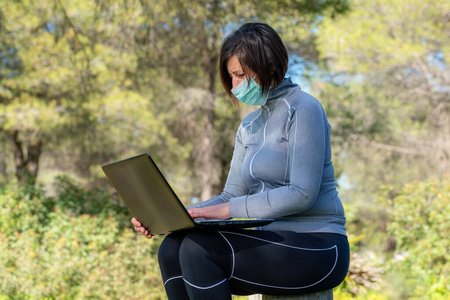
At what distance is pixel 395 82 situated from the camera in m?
13.6

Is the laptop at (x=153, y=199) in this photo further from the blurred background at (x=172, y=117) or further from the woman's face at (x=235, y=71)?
the blurred background at (x=172, y=117)

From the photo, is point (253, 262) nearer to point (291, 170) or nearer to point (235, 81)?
point (291, 170)

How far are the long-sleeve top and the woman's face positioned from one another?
0.13 m

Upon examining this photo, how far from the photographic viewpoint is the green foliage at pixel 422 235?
543cm

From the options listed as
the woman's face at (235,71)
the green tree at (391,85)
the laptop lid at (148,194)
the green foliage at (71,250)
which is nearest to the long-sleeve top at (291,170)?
the woman's face at (235,71)

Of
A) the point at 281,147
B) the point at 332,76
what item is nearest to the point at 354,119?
the point at 332,76

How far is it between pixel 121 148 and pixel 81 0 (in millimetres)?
4035

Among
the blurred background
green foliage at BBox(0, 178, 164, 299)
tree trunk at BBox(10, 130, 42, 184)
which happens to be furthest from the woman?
tree trunk at BBox(10, 130, 42, 184)

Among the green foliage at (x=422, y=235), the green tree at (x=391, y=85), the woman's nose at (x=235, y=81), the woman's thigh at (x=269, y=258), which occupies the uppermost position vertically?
the woman's nose at (x=235, y=81)

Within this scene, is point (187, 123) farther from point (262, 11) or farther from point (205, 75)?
point (262, 11)

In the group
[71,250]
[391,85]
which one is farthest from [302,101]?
[391,85]

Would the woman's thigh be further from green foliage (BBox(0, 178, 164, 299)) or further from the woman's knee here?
green foliage (BBox(0, 178, 164, 299))

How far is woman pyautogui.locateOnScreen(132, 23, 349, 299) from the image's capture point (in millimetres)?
1768

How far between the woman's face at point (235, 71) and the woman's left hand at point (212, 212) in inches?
19.5
